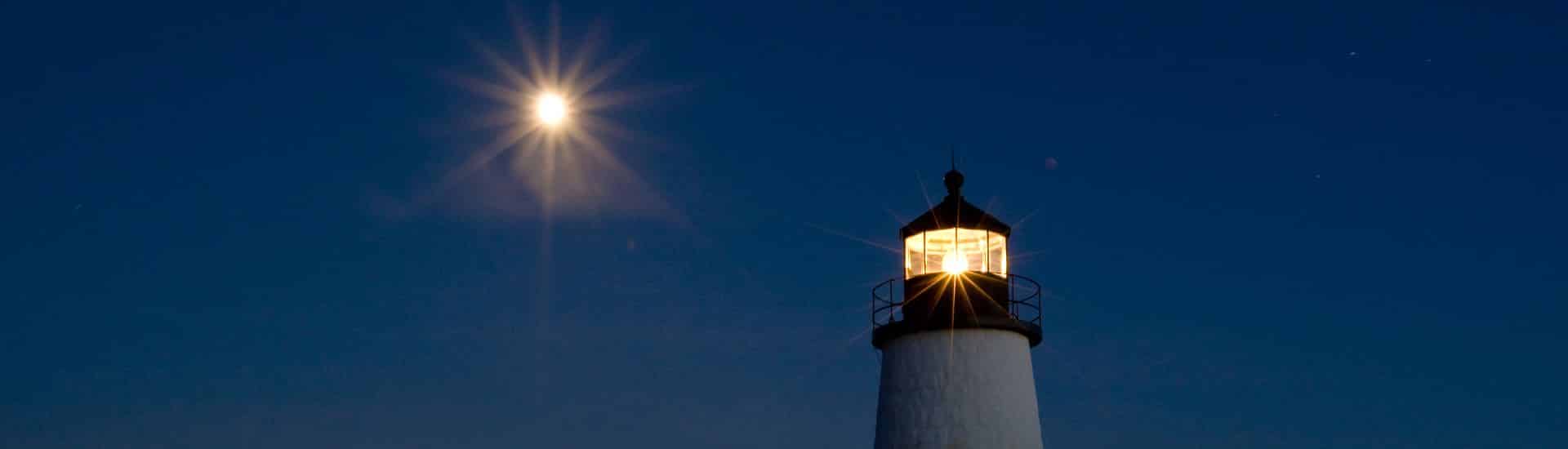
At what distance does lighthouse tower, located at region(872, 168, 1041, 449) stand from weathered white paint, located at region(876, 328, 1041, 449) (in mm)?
11

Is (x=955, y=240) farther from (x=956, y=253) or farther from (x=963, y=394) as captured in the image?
(x=963, y=394)

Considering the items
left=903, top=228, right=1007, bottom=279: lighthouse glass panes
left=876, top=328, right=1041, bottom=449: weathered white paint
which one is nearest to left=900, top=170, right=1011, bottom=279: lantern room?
left=903, top=228, right=1007, bottom=279: lighthouse glass panes

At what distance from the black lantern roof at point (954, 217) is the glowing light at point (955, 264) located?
411 millimetres

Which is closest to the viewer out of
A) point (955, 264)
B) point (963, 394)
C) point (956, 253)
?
point (963, 394)

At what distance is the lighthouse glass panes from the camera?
24984 millimetres

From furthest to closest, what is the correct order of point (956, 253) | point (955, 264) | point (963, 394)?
point (956, 253), point (955, 264), point (963, 394)

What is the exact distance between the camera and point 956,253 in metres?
25.0

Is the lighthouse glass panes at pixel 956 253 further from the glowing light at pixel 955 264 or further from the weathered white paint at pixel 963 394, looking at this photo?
the weathered white paint at pixel 963 394

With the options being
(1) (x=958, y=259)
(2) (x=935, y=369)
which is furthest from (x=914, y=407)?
(1) (x=958, y=259)

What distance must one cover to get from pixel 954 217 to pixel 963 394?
253 centimetres

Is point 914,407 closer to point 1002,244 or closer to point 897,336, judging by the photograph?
point 897,336

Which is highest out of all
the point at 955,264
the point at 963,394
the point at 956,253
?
the point at 956,253

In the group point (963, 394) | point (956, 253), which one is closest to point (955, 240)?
point (956, 253)

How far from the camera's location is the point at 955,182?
25297 millimetres
